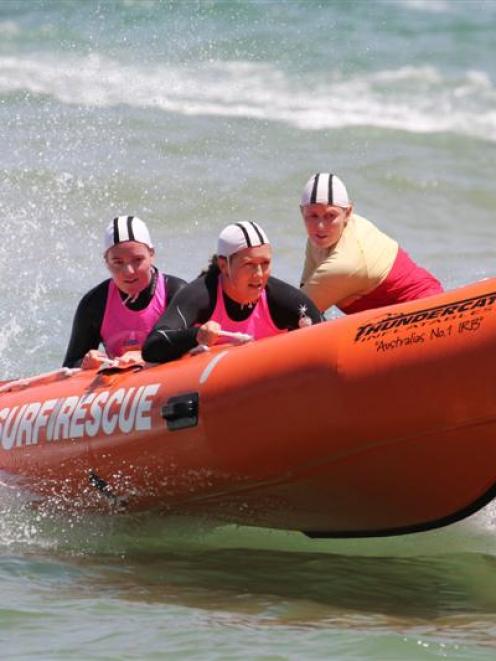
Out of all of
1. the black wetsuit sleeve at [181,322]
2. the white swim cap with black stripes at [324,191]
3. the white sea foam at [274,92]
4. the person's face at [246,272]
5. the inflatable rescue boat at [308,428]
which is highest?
the white sea foam at [274,92]

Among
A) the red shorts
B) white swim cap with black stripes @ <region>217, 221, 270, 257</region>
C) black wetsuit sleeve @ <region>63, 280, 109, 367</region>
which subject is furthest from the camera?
the red shorts

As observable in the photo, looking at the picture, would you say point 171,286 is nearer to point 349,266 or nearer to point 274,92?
point 349,266

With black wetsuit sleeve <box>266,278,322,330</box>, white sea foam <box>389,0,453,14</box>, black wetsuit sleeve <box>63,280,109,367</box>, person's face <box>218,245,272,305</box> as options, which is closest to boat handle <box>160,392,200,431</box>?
person's face <box>218,245,272,305</box>

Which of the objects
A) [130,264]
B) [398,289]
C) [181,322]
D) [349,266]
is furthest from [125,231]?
[398,289]

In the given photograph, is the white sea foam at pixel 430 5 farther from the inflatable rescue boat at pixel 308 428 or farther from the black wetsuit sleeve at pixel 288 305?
the inflatable rescue boat at pixel 308 428

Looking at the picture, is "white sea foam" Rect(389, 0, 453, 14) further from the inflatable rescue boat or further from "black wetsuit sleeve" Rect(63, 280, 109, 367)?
the inflatable rescue boat

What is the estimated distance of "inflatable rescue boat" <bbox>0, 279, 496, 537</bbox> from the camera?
212 inches

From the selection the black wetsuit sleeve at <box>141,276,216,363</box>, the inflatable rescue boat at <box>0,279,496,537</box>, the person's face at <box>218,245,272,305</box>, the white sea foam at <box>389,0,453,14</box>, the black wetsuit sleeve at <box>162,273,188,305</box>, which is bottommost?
the inflatable rescue boat at <box>0,279,496,537</box>

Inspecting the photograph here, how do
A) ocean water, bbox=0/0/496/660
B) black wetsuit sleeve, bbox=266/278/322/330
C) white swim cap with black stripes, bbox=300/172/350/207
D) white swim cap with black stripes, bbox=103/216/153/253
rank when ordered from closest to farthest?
ocean water, bbox=0/0/496/660
black wetsuit sleeve, bbox=266/278/322/330
white swim cap with black stripes, bbox=103/216/153/253
white swim cap with black stripes, bbox=300/172/350/207

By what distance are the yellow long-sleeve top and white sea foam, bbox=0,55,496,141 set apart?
8729 millimetres

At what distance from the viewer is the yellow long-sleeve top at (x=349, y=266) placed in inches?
269

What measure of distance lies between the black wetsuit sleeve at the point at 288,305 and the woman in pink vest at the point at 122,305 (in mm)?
613

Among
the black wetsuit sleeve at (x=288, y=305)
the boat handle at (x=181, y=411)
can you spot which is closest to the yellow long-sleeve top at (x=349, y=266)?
the black wetsuit sleeve at (x=288, y=305)

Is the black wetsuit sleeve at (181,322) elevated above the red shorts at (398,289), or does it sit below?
below
